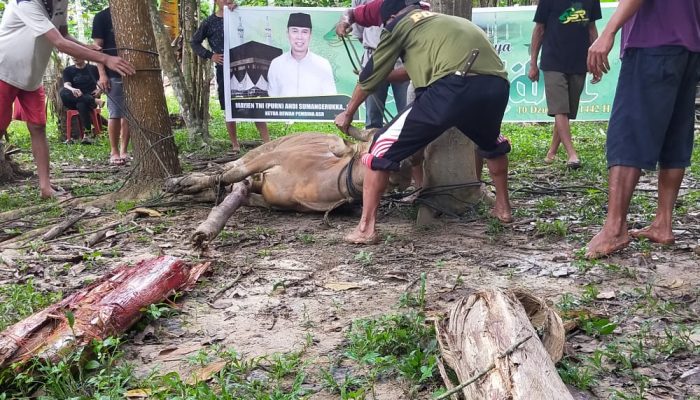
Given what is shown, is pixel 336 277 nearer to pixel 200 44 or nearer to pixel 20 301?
pixel 20 301

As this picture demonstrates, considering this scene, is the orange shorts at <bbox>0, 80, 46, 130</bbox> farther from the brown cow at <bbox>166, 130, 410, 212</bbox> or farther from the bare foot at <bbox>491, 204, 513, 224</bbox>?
the bare foot at <bbox>491, 204, 513, 224</bbox>

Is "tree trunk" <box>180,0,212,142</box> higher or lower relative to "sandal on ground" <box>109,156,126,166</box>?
higher

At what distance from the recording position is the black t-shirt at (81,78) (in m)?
11.8

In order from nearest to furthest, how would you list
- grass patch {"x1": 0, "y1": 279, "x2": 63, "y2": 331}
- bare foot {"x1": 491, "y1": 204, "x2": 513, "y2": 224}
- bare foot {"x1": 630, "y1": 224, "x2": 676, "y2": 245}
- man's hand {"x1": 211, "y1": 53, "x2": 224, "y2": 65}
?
1. grass patch {"x1": 0, "y1": 279, "x2": 63, "y2": 331}
2. bare foot {"x1": 630, "y1": 224, "x2": 676, "y2": 245}
3. bare foot {"x1": 491, "y1": 204, "x2": 513, "y2": 224}
4. man's hand {"x1": 211, "y1": 53, "x2": 224, "y2": 65}

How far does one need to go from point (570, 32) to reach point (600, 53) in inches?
132

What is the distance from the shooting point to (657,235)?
395cm

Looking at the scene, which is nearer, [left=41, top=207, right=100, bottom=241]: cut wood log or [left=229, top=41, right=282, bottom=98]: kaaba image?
[left=41, top=207, right=100, bottom=241]: cut wood log

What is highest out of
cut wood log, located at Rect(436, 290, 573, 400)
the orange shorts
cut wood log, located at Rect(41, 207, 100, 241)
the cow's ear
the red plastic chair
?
the orange shorts

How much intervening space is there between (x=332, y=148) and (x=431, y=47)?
1.48m

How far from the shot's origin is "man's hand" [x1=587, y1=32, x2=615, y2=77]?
3.60 m

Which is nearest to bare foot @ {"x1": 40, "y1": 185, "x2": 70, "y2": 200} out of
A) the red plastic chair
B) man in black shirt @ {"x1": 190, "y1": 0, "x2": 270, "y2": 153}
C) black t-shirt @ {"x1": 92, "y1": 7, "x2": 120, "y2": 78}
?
black t-shirt @ {"x1": 92, "y1": 7, "x2": 120, "y2": 78}

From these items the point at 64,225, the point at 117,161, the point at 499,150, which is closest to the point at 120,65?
the point at 64,225

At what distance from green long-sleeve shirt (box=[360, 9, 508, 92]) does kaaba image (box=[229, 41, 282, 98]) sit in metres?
5.09

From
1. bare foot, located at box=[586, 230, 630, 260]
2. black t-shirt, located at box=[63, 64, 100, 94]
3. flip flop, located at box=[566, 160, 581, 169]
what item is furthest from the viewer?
black t-shirt, located at box=[63, 64, 100, 94]
